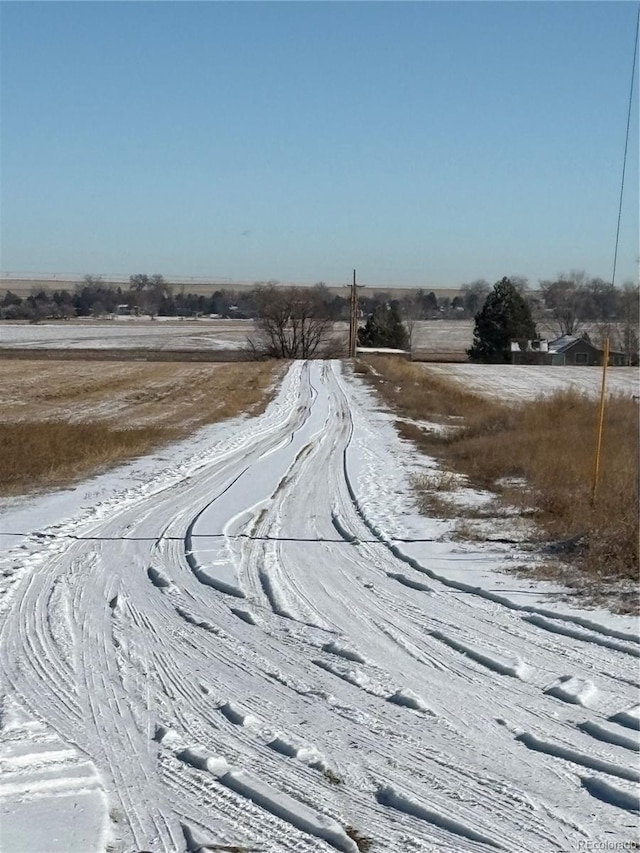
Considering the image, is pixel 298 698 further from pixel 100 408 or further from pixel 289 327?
pixel 289 327

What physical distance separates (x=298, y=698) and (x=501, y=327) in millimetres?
79771

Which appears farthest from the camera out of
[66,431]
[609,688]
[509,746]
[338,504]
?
[66,431]

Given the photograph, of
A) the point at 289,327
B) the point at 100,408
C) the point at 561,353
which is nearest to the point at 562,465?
the point at 100,408

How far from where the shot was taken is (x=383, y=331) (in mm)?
97812

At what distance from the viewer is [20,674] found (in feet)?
21.4

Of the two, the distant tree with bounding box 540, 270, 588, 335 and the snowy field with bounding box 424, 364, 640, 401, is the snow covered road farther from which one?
the distant tree with bounding box 540, 270, 588, 335

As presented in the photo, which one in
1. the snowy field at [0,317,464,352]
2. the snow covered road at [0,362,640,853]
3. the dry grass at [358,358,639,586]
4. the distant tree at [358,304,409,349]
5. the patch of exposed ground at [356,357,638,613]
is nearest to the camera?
the snow covered road at [0,362,640,853]

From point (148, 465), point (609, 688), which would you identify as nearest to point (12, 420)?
point (148, 465)

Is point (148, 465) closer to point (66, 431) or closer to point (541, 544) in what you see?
point (66, 431)

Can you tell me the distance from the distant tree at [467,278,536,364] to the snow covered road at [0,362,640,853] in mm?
73330

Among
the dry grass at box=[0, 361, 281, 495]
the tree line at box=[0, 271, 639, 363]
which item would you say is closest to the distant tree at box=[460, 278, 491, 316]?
the tree line at box=[0, 271, 639, 363]

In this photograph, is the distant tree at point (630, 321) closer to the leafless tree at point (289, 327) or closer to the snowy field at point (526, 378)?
the snowy field at point (526, 378)

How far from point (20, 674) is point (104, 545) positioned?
4.16 metres

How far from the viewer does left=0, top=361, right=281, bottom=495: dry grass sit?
17.0 metres
